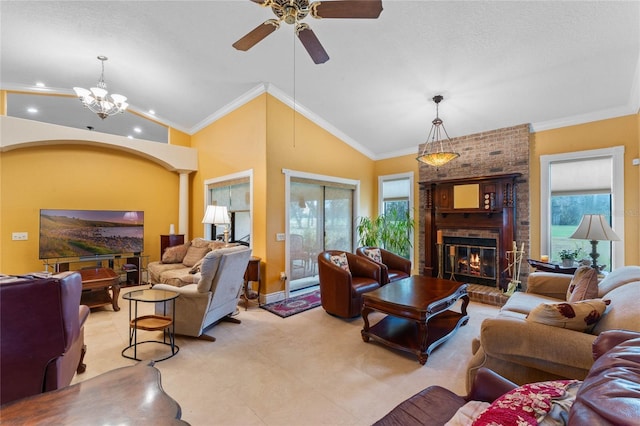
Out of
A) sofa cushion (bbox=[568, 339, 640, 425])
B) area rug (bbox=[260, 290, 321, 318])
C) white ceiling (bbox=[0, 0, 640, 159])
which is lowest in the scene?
area rug (bbox=[260, 290, 321, 318])

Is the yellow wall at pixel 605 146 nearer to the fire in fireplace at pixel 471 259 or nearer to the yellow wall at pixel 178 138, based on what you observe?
the fire in fireplace at pixel 471 259

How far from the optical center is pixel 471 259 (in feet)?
17.1

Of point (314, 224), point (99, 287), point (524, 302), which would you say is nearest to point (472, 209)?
point (524, 302)

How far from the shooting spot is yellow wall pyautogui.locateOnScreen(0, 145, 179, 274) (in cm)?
478

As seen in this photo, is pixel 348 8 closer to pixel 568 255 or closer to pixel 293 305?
pixel 293 305

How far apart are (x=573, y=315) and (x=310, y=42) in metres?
2.81

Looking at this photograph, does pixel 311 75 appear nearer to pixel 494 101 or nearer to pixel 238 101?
pixel 238 101

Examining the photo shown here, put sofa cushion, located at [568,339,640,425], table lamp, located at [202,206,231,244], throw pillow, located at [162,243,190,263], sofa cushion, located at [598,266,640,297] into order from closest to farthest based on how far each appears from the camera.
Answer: sofa cushion, located at [568,339,640,425], sofa cushion, located at [598,266,640,297], table lamp, located at [202,206,231,244], throw pillow, located at [162,243,190,263]

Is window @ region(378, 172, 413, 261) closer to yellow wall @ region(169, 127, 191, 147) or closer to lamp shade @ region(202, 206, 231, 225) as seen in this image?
lamp shade @ region(202, 206, 231, 225)

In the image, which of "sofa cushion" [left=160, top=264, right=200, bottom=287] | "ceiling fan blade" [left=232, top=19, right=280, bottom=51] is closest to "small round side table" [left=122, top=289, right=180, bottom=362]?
"sofa cushion" [left=160, top=264, right=200, bottom=287]

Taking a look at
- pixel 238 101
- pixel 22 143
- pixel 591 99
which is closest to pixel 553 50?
pixel 591 99

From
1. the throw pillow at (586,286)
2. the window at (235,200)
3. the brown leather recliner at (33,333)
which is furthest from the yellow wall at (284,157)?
the throw pillow at (586,286)

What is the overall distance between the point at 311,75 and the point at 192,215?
4469mm

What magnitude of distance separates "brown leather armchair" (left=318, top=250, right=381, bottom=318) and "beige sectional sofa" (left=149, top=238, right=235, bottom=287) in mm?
1929
